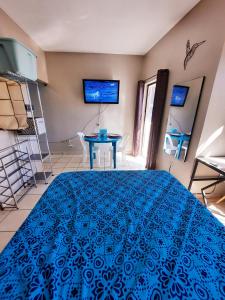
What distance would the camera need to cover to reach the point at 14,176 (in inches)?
80.7

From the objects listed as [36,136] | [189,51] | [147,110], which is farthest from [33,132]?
[147,110]

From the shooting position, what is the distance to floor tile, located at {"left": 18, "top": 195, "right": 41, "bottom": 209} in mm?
1826

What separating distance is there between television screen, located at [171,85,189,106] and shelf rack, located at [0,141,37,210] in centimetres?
256

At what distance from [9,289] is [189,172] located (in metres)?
2.11

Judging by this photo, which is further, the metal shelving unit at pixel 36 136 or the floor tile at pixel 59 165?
the floor tile at pixel 59 165

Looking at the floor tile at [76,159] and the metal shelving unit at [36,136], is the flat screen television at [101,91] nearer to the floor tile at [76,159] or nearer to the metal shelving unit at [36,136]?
the metal shelving unit at [36,136]

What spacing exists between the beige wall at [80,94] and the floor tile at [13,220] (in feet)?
7.44

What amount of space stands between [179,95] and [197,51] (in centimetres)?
57

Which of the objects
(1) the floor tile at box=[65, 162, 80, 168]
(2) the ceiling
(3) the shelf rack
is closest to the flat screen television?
(2) the ceiling

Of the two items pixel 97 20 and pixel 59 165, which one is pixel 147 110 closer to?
pixel 97 20

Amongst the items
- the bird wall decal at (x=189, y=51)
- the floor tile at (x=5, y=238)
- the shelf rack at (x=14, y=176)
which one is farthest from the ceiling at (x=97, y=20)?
the floor tile at (x=5, y=238)

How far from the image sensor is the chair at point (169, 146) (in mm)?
2247

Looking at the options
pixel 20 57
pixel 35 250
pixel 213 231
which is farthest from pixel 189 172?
pixel 20 57

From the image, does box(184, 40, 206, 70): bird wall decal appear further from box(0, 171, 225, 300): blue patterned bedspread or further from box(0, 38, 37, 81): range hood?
box(0, 38, 37, 81): range hood
